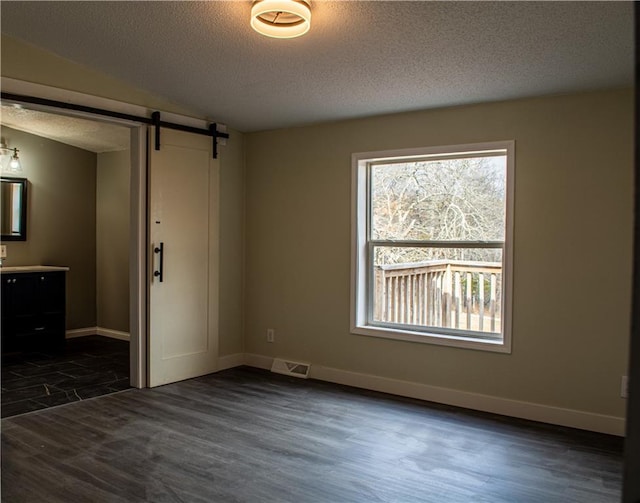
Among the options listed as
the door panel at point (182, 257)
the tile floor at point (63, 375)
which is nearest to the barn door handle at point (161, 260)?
the door panel at point (182, 257)

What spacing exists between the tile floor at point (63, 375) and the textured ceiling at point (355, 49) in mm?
2586

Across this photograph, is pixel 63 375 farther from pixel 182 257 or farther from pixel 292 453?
pixel 292 453

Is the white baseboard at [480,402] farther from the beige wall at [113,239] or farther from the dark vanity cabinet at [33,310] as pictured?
the dark vanity cabinet at [33,310]

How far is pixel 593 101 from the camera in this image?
363 centimetres

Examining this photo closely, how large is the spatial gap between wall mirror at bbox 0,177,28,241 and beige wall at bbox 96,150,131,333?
917 mm

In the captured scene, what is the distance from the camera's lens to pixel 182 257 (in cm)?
487

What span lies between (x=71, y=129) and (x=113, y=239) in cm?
148

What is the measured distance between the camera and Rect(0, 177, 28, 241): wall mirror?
6.16 m

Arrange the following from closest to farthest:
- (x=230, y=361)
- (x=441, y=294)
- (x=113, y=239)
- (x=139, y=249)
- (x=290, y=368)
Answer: (x=441, y=294)
(x=139, y=249)
(x=290, y=368)
(x=230, y=361)
(x=113, y=239)

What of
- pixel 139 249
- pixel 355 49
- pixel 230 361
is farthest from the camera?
pixel 230 361

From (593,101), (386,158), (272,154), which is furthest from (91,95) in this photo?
(593,101)

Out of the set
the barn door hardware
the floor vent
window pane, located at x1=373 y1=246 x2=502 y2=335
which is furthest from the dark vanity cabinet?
window pane, located at x1=373 y1=246 x2=502 y2=335

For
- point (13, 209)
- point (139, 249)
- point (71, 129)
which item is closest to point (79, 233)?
point (13, 209)

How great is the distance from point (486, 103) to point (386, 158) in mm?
926
